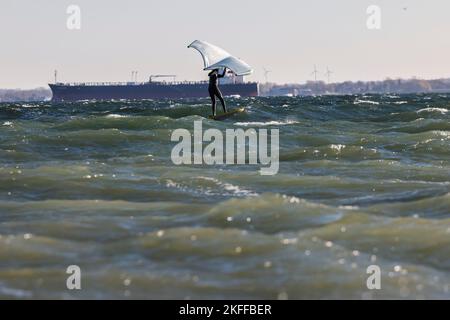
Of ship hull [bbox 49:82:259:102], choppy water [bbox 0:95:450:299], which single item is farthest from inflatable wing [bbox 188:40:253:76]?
ship hull [bbox 49:82:259:102]

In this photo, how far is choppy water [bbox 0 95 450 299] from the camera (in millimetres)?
6867

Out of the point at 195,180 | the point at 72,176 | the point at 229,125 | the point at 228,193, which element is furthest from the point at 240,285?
the point at 229,125

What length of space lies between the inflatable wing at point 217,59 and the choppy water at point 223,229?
1609cm

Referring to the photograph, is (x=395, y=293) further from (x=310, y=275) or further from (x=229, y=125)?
(x=229, y=125)

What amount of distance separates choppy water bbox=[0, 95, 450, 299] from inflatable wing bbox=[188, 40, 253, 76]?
16.1 metres

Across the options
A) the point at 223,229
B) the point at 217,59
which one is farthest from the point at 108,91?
the point at 223,229

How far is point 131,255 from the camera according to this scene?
25.2ft

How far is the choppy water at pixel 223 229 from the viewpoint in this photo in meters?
6.87

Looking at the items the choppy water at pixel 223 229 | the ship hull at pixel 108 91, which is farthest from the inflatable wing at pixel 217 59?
the ship hull at pixel 108 91

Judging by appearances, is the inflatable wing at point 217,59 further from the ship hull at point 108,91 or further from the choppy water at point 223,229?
the ship hull at point 108,91

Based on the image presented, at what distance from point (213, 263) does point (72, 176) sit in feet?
20.5

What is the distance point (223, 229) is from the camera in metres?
8.74

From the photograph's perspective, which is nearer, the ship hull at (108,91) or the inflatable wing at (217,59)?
the inflatable wing at (217,59)

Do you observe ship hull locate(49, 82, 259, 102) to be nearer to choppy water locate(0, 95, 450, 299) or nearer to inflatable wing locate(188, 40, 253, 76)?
inflatable wing locate(188, 40, 253, 76)
